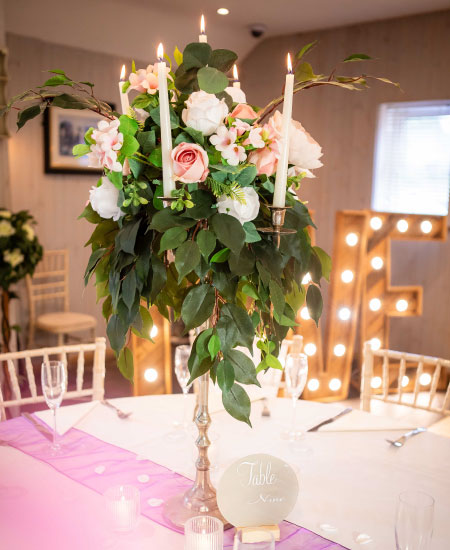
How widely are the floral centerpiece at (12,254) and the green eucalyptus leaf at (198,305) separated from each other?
287 cm

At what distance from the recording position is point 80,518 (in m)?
1.10

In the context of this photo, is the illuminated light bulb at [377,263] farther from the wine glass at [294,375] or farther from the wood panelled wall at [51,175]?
the wood panelled wall at [51,175]

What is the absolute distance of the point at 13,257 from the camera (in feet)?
11.6

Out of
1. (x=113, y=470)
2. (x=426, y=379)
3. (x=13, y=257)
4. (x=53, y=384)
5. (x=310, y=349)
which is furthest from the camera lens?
(x=426, y=379)

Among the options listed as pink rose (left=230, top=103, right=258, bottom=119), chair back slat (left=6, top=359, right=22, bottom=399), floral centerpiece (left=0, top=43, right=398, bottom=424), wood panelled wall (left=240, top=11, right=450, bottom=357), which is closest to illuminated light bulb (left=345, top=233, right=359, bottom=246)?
wood panelled wall (left=240, top=11, right=450, bottom=357)

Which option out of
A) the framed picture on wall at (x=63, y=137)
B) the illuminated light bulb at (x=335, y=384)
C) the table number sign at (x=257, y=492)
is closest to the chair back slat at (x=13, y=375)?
the table number sign at (x=257, y=492)

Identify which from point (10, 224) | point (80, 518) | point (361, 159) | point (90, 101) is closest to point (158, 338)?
point (10, 224)

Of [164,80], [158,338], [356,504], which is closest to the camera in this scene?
[164,80]

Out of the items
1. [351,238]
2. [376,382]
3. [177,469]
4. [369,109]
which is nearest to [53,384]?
[177,469]

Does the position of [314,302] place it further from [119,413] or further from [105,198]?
[119,413]

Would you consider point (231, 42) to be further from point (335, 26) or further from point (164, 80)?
point (164, 80)

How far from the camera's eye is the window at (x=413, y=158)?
4.37 m

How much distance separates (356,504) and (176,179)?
756 millimetres

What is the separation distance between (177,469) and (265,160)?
75 cm
